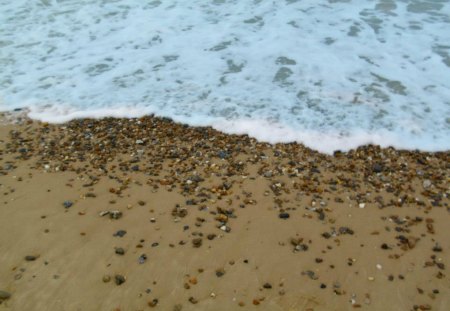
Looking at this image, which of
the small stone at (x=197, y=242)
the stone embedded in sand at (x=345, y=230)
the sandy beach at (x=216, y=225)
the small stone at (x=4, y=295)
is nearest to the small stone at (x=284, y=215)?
the sandy beach at (x=216, y=225)

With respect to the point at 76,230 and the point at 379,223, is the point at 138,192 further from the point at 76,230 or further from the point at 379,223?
the point at 379,223

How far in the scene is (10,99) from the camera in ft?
20.0

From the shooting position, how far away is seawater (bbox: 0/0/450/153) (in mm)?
5332

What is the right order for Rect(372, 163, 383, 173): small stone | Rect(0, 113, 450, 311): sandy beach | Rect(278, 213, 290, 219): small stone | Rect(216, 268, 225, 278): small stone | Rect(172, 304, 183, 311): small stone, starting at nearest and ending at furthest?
1. Rect(172, 304, 183, 311): small stone
2. Rect(0, 113, 450, 311): sandy beach
3. Rect(216, 268, 225, 278): small stone
4. Rect(278, 213, 290, 219): small stone
5. Rect(372, 163, 383, 173): small stone

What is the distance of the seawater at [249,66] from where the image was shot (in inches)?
210

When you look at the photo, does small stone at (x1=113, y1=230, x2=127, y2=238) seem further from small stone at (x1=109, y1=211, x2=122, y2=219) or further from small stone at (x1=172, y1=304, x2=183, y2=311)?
small stone at (x1=172, y1=304, x2=183, y2=311)

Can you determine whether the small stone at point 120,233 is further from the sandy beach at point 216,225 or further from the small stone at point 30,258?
the small stone at point 30,258

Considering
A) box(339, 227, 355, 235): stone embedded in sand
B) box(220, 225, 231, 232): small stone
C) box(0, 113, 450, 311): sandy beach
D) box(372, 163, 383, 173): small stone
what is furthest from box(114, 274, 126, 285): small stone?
box(372, 163, 383, 173): small stone

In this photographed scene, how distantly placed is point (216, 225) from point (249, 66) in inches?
137

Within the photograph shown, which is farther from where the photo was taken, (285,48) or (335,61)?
(285,48)

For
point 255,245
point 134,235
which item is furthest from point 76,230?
point 255,245

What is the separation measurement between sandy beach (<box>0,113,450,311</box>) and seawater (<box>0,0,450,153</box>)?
547 millimetres

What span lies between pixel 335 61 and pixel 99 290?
4993 mm

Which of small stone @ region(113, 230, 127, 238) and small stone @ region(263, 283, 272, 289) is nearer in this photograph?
small stone @ region(263, 283, 272, 289)
